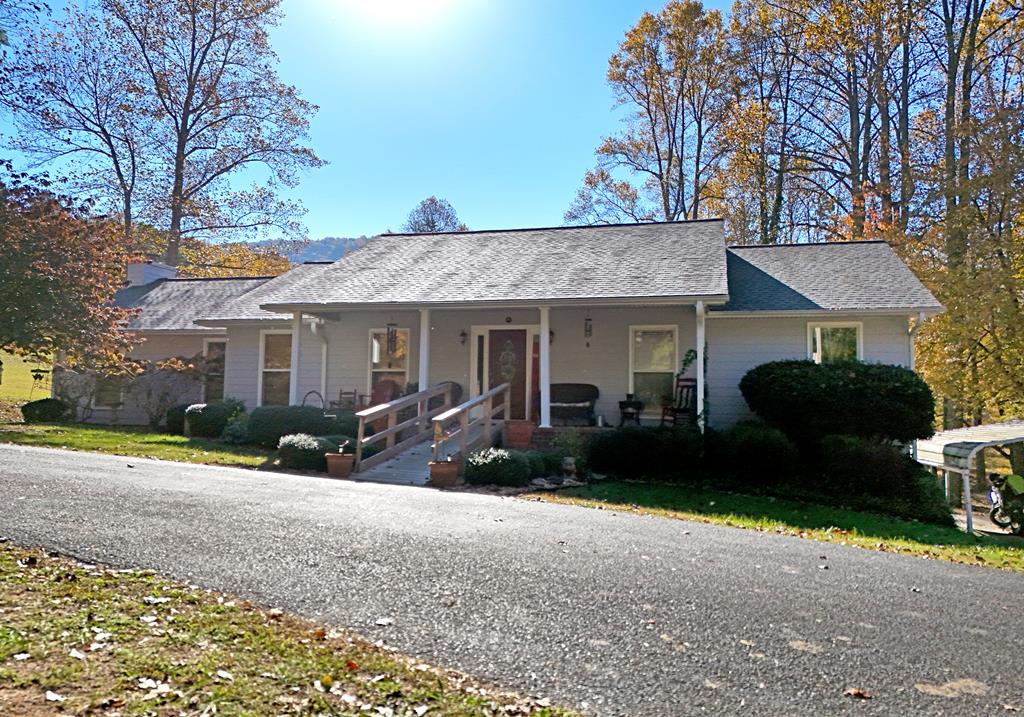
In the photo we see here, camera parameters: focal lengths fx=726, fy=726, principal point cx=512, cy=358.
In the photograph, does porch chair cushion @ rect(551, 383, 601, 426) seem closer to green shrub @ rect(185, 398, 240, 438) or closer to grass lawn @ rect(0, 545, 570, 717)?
green shrub @ rect(185, 398, 240, 438)

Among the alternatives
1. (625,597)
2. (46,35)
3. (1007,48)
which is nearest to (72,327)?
(625,597)

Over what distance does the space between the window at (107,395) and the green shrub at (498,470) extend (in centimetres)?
1255

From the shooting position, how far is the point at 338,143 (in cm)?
2220

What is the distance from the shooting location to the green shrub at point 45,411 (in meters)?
18.5

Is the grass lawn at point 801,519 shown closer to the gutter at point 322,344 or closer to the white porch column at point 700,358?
the white porch column at point 700,358

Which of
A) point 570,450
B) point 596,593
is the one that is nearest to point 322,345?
point 570,450

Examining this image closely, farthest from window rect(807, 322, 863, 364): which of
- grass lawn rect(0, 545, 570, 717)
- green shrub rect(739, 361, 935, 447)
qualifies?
grass lawn rect(0, 545, 570, 717)

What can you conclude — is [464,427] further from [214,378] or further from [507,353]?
[214,378]

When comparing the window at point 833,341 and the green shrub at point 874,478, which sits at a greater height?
the window at point 833,341

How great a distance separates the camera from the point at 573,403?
15070 mm

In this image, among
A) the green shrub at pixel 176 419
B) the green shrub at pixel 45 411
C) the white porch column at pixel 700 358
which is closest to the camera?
the white porch column at pixel 700 358

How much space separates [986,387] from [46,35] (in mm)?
32506

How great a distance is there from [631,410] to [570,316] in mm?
2619

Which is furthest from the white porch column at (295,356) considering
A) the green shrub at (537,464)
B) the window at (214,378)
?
the green shrub at (537,464)
